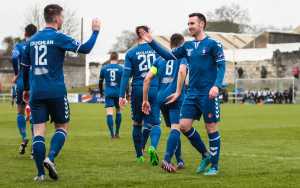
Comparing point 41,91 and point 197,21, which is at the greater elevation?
point 197,21

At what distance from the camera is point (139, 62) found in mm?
12633

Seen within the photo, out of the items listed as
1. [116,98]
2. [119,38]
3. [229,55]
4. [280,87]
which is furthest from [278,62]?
[116,98]

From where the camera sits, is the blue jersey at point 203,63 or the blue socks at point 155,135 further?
the blue socks at point 155,135

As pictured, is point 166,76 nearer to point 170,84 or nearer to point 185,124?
point 170,84

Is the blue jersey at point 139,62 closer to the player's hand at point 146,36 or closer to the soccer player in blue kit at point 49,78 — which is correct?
the player's hand at point 146,36

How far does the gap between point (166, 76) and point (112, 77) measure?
833 cm

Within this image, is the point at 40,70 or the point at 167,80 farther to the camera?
the point at 167,80

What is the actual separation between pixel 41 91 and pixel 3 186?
1404 mm

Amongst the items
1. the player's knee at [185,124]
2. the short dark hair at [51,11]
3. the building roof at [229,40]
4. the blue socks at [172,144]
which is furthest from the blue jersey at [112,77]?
Result: the building roof at [229,40]

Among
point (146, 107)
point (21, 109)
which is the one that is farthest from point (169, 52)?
point (21, 109)

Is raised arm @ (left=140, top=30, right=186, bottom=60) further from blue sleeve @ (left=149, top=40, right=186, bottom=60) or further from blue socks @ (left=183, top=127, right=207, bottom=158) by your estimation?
blue socks @ (left=183, top=127, right=207, bottom=158)

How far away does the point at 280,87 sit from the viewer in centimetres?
7025

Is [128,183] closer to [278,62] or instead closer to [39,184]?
[39,184]

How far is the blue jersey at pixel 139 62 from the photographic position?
1254cm
